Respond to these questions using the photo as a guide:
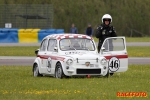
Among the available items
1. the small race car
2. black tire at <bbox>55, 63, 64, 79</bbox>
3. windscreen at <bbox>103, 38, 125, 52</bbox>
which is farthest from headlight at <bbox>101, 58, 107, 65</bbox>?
black tire at <bbox>55, 63, 64, 79</bbox>

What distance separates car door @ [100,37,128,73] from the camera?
1883 cm

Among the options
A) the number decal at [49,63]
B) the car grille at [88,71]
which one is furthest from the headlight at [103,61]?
the number decal at [49,63]

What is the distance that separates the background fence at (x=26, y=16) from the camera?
5394 cm

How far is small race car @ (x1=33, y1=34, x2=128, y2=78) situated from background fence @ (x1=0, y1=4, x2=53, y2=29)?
34.3 metres

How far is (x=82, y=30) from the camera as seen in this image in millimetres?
64500

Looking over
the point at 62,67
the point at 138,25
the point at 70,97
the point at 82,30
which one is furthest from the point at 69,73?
the point at 138,25

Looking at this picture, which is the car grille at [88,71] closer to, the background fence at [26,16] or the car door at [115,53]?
the car door at [115,53]

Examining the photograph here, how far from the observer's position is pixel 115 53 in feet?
62.3

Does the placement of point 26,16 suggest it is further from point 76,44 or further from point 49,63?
point 49,63

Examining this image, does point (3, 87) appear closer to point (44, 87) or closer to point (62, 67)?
point (44, 87)

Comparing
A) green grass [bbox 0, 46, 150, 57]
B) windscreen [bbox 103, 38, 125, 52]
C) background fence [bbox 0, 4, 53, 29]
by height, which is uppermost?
windscreen [bbox 103, 38, 125, 52]

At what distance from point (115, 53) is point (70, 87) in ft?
13.2

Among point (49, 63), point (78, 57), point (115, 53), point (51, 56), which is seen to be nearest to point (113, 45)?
point (115, 53)

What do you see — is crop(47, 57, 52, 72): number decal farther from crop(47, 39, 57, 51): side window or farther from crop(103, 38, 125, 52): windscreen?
crop(103, 38, 125, 52): windscreen
